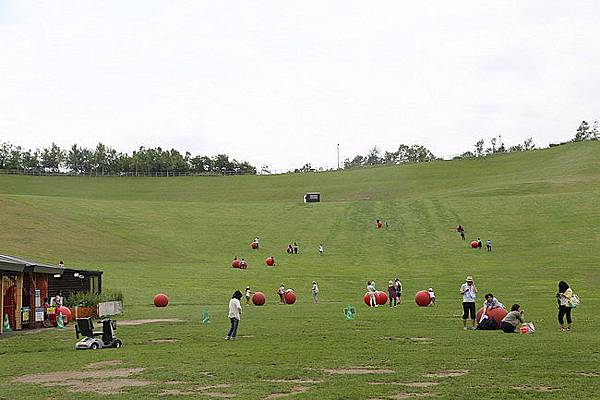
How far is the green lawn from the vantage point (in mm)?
18594

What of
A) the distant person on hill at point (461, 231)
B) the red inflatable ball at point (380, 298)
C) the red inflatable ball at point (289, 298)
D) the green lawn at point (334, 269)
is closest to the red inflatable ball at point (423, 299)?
the green lawn at point (334, 269)

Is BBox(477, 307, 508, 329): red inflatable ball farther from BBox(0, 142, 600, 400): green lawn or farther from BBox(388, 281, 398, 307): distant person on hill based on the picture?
BBox(388, 281, 398, 307): distant person on hill

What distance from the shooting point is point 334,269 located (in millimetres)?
67625

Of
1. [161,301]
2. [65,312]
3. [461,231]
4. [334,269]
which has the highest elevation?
[461,231]

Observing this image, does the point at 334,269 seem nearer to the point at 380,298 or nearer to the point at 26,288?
Answer: the point at 380,298

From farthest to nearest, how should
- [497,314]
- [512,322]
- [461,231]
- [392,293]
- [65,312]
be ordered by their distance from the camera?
[461,231] < [392,293] < [65,312] < [497,314] < [512,322]

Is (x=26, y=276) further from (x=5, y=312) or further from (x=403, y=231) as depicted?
(x=403, y=231)

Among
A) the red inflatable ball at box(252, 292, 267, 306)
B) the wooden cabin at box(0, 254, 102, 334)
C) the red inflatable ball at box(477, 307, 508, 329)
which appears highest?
the wooden cabin at box(0, 254, 102, 334)

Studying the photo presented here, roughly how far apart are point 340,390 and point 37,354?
13.2 metres

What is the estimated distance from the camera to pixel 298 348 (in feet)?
79.5

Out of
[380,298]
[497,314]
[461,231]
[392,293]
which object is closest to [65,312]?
[380,298]

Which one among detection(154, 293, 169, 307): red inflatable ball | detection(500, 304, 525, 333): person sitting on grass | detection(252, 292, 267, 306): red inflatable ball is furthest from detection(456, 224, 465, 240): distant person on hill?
detection(500, 304, 525, 333): person sitting on grass

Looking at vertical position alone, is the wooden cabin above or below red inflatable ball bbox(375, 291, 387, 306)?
above

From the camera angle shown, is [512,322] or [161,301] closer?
[512,322]
